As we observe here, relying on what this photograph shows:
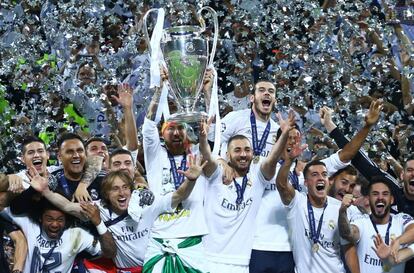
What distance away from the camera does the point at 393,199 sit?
10945 millimetres

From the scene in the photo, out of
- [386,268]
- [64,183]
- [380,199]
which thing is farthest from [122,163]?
[386,268]

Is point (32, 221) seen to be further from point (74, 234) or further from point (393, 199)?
point (393, 199)

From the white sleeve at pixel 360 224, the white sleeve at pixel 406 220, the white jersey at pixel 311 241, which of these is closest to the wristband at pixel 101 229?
the white jersey at pixel 311 241

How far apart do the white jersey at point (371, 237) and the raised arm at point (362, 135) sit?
1.86 feet

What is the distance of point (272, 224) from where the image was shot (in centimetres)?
1083

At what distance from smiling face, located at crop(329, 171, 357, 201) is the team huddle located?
11.8 inches

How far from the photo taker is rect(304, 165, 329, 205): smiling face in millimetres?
10648

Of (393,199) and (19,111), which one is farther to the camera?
(19,111)

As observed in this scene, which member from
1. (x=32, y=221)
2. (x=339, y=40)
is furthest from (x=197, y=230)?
(x=339, y=40)

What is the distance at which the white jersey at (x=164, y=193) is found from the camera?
1025cm

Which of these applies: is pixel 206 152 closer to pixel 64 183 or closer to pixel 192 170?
pixel 192 170

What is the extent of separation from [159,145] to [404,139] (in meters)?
3.01

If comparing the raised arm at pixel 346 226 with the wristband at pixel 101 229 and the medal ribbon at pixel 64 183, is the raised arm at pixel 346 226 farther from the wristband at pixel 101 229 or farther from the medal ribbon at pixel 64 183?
the medal ribbon at pixel 64 183

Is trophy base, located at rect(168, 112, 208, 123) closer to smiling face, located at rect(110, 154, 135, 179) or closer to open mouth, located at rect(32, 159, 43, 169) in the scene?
smiling face, located at rect(110, 154, 135, 179)
